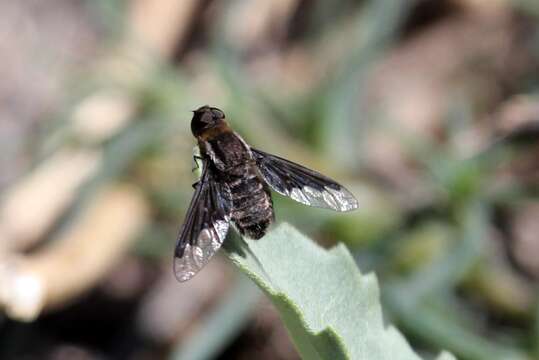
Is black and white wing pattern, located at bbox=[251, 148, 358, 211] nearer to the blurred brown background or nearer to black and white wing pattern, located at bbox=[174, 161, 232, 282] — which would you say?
black and white wing pattern, located at bbox=[174, 161, 232, 282]

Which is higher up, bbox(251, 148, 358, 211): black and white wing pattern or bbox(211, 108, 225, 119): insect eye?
bbox(211, 108, 225, 119): insect eye

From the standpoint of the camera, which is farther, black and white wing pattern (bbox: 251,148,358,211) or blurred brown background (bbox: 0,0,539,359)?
blurred brown background (bbox: 0,0,539,359)

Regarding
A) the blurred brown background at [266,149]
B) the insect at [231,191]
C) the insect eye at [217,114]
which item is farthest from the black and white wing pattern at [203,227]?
the blurred brown background at [266,149]

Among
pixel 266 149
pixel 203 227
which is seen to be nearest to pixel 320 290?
pixel 203 227

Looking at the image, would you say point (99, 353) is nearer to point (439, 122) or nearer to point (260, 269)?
point (439, 122)

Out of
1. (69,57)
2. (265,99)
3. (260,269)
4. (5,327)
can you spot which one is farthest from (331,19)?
(260,269)

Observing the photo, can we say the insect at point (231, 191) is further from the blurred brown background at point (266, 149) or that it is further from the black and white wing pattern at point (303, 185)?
the blurred brown background at point (266, 149)

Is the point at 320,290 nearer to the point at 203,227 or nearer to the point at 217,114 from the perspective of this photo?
the point at 203,227

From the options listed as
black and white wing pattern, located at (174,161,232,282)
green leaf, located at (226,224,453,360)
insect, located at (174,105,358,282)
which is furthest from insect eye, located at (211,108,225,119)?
green leaf, located at (226,224,453,360)
